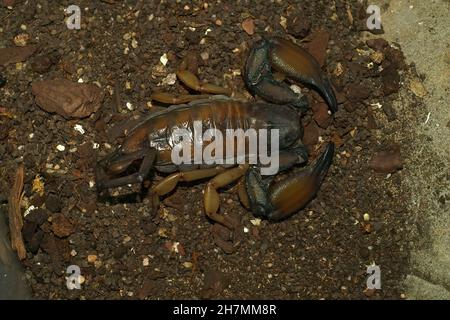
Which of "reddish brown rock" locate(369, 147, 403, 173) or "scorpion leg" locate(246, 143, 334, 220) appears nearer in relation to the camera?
"scorpion leg" locate(246, 143, 334, 220)

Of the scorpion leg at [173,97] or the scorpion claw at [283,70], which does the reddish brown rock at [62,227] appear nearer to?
the scorpion leg at [173,97]

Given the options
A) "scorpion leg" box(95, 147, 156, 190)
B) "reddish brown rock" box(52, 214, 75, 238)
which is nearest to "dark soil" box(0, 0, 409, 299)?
"reddish brown rock" box(52, 214, 75, 238)

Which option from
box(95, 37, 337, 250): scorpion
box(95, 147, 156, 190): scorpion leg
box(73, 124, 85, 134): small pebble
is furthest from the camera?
box(73, 124, 85, 134): small pebble

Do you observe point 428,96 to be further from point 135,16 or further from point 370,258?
point 135,16

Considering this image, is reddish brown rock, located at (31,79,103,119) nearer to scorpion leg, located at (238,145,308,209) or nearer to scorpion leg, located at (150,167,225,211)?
scorpion leg, located at (150,167,225,211)

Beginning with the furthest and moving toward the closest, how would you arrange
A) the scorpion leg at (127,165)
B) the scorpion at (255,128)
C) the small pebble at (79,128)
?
1. the small pebble at (79,128)
2. the scorpion at (255,128)
3. the scorpion leg at (127,165)

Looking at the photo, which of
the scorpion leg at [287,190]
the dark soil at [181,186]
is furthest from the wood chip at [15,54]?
the scorpion leg at [287,190]

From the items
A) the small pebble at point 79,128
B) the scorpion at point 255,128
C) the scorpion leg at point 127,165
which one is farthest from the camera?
the small pebble at point 79,128
